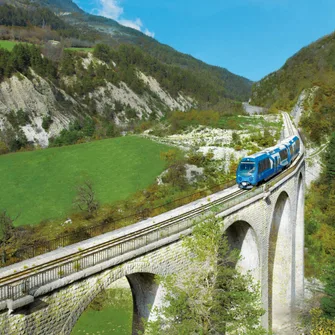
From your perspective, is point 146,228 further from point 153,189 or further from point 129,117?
point 129,117

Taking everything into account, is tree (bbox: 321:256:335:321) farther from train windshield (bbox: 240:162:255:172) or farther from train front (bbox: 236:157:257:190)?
train windshield (bbox: 240:162:255:172)

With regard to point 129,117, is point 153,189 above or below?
below

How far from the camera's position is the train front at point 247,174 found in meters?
22.6

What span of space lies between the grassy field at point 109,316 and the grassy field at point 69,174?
22.0ft

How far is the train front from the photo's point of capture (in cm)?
2261

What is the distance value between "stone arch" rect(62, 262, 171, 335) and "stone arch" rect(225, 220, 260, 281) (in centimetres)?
784

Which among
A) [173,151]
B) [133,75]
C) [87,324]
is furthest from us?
[133,75]

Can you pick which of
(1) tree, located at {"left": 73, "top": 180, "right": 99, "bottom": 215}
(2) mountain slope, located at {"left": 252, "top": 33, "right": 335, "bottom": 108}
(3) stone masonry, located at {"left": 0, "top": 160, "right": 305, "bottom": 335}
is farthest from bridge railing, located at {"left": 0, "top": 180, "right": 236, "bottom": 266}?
(2) mountain slope, located at {"left": 252, "top": 33, "right": 335, "bottom": 108}

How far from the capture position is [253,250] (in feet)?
69.5

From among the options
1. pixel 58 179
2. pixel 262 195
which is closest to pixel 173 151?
pixel 58 179

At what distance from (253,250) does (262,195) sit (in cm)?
309

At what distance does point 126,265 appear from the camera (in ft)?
40.3

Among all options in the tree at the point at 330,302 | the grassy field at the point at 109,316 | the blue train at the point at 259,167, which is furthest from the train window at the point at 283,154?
the grassy field at the point at 109,316

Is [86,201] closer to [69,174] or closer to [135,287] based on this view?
[69,174]
